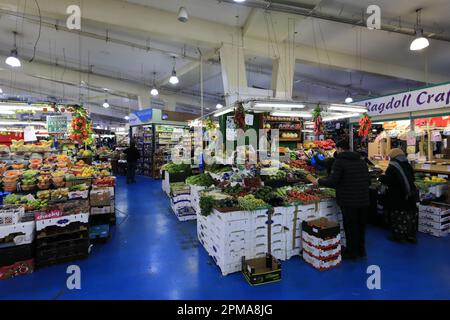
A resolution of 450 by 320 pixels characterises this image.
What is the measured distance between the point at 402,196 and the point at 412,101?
3314 mm

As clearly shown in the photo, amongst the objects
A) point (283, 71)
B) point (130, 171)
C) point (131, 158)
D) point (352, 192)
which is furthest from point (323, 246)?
point (130, 171)

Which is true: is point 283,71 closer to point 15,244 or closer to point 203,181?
point 203,181

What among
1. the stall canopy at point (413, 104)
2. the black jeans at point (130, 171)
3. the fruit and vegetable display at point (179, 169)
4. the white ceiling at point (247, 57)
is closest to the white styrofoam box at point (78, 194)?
the fruit and vegetable display at point (179, 169)

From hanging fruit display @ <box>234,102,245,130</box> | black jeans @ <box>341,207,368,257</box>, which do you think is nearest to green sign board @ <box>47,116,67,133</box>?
hanging fruit display @ <box>234,102,245,130</box>

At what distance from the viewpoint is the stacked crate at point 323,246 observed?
3.52 metres

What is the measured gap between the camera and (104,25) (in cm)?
649

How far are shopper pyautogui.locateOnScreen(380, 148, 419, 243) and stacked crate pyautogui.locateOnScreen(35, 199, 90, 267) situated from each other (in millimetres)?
5305

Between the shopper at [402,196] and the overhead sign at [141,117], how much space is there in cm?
1066

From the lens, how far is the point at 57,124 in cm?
876

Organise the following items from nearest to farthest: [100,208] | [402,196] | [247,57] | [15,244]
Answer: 1. [15,244]
2. [402,196]
3. [100,208]
4. [247,57]

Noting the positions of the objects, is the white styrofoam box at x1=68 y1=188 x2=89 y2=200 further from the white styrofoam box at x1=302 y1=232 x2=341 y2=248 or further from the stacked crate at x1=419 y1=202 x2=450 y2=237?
the stacked crate at x1=419 y1=202 x2=450 y2=237

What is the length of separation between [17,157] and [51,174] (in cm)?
245
